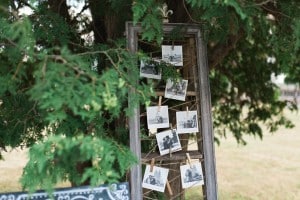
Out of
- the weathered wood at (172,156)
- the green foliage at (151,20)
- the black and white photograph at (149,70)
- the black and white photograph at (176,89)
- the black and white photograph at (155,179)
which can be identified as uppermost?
the green foliage at (151,20)

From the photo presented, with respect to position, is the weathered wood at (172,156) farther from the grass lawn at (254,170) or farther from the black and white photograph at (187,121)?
the grass lawn at (254,170)

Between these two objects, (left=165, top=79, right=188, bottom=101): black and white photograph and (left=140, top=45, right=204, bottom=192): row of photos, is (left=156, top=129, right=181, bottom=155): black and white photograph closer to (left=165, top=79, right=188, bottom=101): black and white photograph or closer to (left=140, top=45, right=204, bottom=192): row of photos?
(left=140, top=45, right=204, bottom=192): row of photos

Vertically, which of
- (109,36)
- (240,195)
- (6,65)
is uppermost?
(109,36)

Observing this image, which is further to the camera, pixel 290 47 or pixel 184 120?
pixel 184 120

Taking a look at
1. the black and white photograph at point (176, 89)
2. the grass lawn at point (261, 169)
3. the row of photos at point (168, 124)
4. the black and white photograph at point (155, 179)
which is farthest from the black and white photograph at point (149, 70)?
the grass lawn at point (261, 169)

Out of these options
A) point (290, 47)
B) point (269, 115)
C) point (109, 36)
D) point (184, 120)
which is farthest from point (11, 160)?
point (290, 47)

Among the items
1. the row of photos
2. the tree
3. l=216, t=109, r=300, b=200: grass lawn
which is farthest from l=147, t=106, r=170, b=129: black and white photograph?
l=216, t=109, r=300, b=200: grass lawn

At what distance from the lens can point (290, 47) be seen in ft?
9.61

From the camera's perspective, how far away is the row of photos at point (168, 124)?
10.4ft

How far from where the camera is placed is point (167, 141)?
3.22 m

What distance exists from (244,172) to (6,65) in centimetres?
649

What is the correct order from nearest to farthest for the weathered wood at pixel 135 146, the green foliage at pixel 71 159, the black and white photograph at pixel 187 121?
1. the green foliage at pixel 71 159
2. the weathered wood at pixel 135 146
3. the black and white photograph at pixel 187 121

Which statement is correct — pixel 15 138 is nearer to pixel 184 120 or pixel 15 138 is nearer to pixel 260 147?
pixel 184 120

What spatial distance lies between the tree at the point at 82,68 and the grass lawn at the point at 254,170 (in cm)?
273
